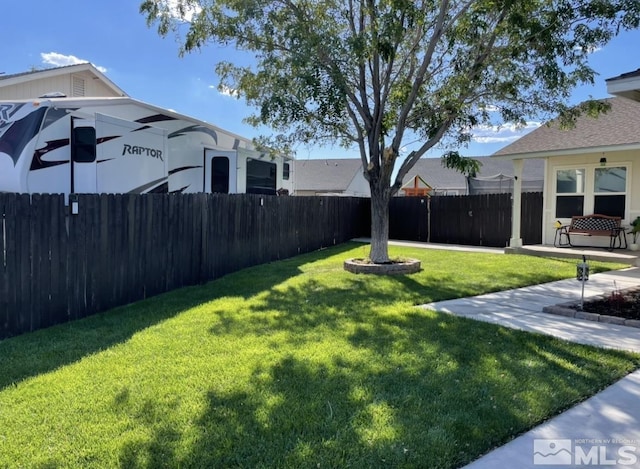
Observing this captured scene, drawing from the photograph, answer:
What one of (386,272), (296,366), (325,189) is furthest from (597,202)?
(325,189)

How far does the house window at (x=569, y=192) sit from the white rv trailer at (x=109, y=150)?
8640 mm

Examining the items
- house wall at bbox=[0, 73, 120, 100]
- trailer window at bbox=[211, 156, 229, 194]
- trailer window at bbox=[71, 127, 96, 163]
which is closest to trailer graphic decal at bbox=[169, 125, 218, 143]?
trailer window at bbox=[211, 156, 229, 194]

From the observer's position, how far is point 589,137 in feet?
40.0

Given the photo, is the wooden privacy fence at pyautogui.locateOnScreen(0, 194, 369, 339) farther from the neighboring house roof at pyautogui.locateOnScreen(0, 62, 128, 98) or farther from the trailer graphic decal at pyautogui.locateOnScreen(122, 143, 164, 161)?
the neighboring house roof at pyautogui.locateOnScreen(0, 62, 128, 98)

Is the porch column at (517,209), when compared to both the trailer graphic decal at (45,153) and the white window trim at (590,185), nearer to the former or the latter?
the white window trim at (590,185)

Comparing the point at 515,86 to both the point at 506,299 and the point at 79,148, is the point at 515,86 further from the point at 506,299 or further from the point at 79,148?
the point at 79,148

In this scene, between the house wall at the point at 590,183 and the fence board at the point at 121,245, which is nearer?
the fence board at the point at 121,245

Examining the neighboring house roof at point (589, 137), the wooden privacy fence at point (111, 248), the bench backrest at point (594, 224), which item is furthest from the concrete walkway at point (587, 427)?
the bench backrest at point (594, 224)

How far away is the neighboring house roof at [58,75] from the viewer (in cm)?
1383

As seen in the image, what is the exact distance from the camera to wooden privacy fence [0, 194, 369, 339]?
550cm

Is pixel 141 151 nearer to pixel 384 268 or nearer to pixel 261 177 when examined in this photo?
pixel 261 177

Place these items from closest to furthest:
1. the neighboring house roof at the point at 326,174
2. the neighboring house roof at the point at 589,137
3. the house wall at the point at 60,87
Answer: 1. the neighboring house roof at the point at 589,137
2. the house wall at the point at 60,87
3. the neighboring house roof at the point at 326,174

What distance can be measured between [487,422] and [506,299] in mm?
4278

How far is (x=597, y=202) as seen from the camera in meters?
12.5
